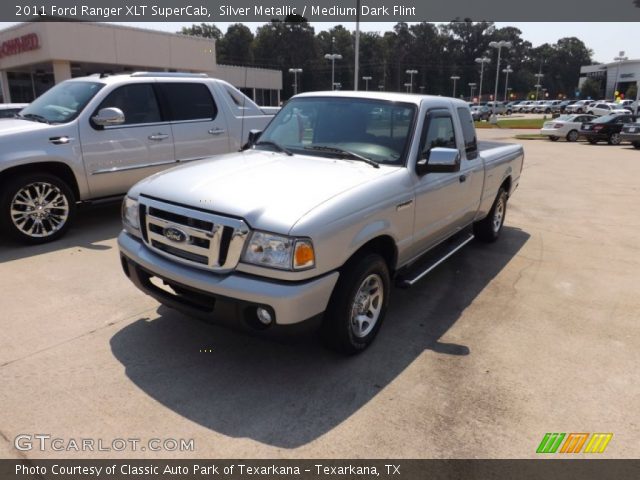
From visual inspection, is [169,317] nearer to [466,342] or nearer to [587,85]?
[466,342]

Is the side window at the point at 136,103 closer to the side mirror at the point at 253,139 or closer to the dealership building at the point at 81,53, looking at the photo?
the side mirror at the point at 253,139

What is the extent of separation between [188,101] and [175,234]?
4.75 metres

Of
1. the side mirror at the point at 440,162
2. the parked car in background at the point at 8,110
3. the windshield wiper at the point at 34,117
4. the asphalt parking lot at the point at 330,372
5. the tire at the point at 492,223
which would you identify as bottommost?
the asphalt parking lot at the point at 330,372

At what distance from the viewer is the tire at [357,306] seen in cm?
334

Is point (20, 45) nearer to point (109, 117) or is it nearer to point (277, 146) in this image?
point (109, 117)

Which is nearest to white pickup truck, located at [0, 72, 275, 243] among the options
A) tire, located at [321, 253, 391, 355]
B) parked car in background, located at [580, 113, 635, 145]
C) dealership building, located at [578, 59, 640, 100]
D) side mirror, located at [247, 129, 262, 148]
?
side mirror, located at [247, 129, 262, 148]

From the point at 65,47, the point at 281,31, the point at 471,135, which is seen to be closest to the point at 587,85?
the point at 281,31

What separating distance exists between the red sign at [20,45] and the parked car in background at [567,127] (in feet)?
98.9

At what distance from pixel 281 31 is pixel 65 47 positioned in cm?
9026

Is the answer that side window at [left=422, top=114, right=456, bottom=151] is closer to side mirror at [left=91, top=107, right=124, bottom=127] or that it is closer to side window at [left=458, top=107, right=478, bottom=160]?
side window at [left=458, top=107, right=478, bottom=160]

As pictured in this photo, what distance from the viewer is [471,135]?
555 cm

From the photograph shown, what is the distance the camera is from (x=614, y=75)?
11050 cm

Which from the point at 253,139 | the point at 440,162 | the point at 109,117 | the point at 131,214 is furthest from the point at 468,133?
the point at 109,117

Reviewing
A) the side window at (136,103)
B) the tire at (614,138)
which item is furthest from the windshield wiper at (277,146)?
the tire at (614,138)
